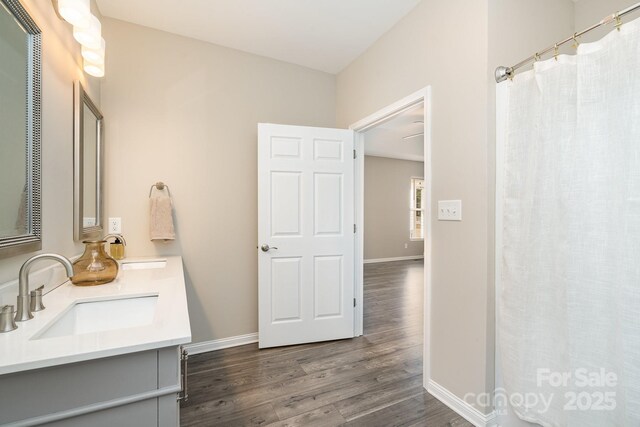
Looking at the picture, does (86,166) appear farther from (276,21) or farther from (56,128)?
(276,21)

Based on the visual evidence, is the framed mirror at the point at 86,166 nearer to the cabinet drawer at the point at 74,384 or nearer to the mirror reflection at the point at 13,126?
the mirror reflection at the point at 13,126

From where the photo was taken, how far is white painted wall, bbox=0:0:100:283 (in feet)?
4.15

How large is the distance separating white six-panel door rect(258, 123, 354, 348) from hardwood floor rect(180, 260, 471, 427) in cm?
21

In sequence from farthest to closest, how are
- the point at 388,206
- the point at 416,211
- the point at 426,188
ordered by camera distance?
the point at 416,211, the point at 388,206, the point at 426,188

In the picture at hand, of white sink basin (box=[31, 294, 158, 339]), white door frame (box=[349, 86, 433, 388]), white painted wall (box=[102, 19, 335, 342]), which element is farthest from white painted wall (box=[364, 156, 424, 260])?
white sink basin (box=[31, 294, 158, 339])

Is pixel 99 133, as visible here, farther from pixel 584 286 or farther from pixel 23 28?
pixel 584 286

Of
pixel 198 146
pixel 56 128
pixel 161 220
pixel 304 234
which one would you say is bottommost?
pixel 304 234

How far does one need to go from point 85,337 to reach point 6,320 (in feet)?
0.93

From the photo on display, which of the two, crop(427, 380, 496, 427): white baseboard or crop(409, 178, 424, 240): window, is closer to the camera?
crop(427, 380, 496, 427): white baseboard

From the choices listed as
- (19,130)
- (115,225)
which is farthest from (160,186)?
(19,130)

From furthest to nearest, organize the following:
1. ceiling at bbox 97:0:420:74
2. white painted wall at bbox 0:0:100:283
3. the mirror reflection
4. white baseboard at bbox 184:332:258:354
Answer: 1. white baseboard at bbox 184:332:258:354
2. ceiling at bbox 97:0:420:74
3. white painted wall at bbox 0:0:100:283
4. the mirror reflection

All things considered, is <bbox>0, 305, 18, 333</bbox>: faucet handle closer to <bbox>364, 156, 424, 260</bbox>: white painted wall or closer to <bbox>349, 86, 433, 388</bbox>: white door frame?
<bbox>349, 86, 433, 388</bbox>: white door frame

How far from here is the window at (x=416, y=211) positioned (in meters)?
7.61

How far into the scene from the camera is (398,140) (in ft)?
18.8
